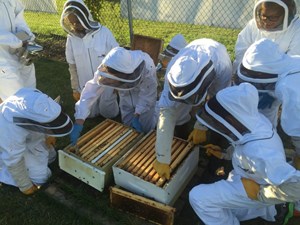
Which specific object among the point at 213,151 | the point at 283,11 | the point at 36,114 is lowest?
the point at 213,151

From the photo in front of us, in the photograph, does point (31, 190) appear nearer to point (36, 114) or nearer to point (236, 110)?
point (36, 114)

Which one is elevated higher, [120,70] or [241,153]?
[120,70]

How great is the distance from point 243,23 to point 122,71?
4.33 metres

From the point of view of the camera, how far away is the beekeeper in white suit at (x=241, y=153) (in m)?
2.66

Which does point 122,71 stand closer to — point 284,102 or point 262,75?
point 262,75

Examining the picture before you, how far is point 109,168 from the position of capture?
368 cm

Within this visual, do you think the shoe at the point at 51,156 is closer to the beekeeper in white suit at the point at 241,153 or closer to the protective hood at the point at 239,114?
the beekeeper in white suit at the point at 241,153

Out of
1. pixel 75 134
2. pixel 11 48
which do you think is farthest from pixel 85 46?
pixel 75 134

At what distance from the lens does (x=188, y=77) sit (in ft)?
9.67

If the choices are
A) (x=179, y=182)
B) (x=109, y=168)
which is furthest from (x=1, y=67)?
(x=179, y=182)

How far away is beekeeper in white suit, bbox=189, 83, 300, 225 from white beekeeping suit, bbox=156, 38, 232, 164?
0.99ft

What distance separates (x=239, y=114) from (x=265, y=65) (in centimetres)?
71

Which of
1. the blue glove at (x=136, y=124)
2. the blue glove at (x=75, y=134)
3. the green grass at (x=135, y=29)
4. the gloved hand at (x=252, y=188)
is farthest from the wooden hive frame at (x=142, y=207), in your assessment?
the green grass at (x=135, y=29)

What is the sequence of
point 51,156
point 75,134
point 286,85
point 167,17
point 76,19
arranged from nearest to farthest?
point 286,85 → point 75,134 → point 51,156 → point 76,19 → point 167,17
